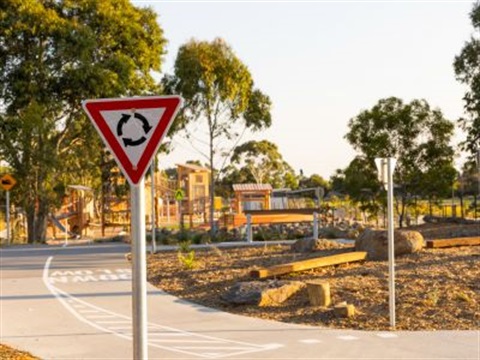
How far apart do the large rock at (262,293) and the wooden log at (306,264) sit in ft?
2.79

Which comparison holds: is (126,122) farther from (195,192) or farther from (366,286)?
(195,192)

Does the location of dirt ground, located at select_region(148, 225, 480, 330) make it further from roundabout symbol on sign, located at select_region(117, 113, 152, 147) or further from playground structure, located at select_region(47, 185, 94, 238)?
playground structure, located at select_region(47, 185, 94, 238)

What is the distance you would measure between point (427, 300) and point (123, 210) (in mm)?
27417

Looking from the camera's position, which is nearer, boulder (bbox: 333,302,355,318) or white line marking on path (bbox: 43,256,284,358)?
white line marking on path (bbox: 43,256,284,358)

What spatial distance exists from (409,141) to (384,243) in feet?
44.6

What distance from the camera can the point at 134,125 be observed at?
14.6ft

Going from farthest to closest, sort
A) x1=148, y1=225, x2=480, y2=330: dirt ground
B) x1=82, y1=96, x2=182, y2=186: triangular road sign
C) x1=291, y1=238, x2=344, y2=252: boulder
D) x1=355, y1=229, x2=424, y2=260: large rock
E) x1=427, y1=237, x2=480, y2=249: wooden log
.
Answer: x1=291, y1=238, x2=344, y2=252: boulder → x1=427, y1=237, x2=480, y2=249: wooden log → x1=355, y1=229, x2=424, y2=260: large rock → x1=148, y1=225, x2=480, y2=330: dirt ground → x1=82, y1=96, x2=182, y2=186: triangular road sign

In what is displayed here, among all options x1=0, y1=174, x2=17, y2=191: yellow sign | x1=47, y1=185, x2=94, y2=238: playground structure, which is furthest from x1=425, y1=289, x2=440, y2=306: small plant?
x1=47, y1=185, x2=94, y2=238: playground structure

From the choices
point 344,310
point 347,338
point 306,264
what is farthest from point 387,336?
point 306,264

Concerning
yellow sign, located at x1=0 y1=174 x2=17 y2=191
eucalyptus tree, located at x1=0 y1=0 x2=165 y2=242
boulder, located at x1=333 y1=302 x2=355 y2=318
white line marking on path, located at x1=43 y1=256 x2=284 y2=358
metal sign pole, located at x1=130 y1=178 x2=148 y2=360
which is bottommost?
white line marking on path, located at x1=43 y1=256 x2=284 y2=358

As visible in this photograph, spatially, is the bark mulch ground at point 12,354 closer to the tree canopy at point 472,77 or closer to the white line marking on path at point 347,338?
the white line marking on path at point 347,338

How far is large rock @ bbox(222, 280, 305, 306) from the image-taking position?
1023 centimetres

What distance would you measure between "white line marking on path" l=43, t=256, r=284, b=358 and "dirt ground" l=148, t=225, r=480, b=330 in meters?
1.42

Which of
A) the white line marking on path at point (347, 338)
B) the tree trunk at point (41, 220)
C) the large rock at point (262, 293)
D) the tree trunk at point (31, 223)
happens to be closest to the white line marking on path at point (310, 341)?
the white line marking on path at point (347, 338)
